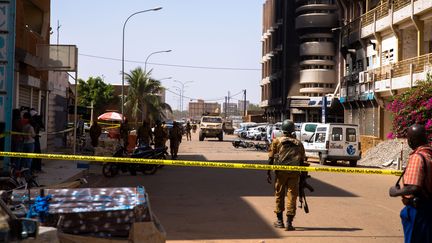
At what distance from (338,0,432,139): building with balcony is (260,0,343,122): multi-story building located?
Answer: 17.5 metres

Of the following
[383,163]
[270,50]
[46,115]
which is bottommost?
[383,163]

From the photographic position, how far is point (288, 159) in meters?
8.75

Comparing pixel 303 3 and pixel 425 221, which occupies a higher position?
pixel 303 3

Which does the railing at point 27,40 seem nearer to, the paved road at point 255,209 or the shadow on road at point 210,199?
the paved road at point 255,209

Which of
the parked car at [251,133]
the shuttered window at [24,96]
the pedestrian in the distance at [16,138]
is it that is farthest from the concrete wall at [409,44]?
the pedestrian in the distance at [16,138]

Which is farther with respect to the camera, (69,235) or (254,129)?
(254,129)

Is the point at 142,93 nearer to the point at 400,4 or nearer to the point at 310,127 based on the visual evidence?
the point at 310,127

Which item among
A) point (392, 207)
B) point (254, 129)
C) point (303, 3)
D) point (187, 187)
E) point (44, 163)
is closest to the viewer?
point (392, 207)

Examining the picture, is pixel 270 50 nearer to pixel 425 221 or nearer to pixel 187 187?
pixel 187 187

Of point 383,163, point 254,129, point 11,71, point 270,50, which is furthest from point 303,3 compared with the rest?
point 11,71

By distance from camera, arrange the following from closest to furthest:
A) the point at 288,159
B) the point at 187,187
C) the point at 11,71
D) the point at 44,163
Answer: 1. the point at 288,159
2. the point at 11,71
3. the point at 187,187
4. the point at 44,163

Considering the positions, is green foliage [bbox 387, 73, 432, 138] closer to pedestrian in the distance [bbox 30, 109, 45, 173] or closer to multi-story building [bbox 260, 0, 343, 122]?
pedestrian in the distance [bbox 30, 109, 45, 173]

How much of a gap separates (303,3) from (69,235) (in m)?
67.0

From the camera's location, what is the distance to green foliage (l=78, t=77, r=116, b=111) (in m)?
75.3
